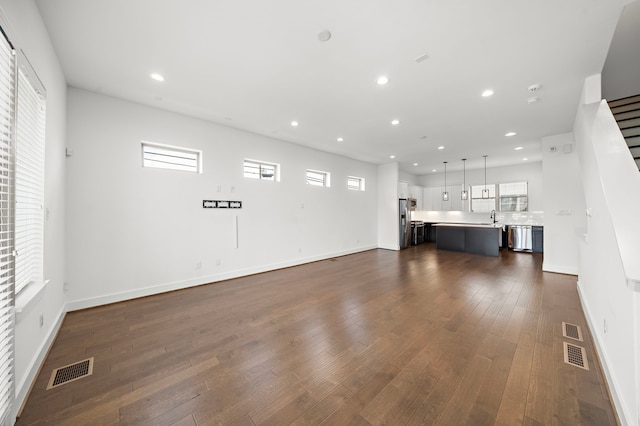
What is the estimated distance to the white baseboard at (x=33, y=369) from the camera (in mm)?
1596

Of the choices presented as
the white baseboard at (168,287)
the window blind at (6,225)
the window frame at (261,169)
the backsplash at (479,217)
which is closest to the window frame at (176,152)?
the window frame at (261,169)

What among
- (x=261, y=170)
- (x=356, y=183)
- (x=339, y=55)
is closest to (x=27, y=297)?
(x=339, y=55)

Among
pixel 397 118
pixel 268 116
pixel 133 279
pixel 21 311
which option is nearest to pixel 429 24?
pixel 397 118

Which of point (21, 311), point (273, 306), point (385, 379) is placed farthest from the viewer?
point (273, 306)

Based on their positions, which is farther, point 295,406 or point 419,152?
point 419,152

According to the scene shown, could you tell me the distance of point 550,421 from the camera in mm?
1501

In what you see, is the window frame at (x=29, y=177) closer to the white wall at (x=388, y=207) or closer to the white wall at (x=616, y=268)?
the white wall at (x=616, y=268)

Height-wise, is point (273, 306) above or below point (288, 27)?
below

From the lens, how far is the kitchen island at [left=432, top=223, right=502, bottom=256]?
7023 mm

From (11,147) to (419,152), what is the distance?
7.36m

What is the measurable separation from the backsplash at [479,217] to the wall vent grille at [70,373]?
10949 millimetres

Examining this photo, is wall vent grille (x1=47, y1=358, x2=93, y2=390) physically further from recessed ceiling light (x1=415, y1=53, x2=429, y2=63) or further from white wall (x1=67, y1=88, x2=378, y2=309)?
recessed ceiling light (x1=415, y1=53, x2=429, y2=63)

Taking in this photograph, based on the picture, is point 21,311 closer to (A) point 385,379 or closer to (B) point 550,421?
(A) point 385,379

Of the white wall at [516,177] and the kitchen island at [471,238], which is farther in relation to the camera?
the white wall at [516,177]
